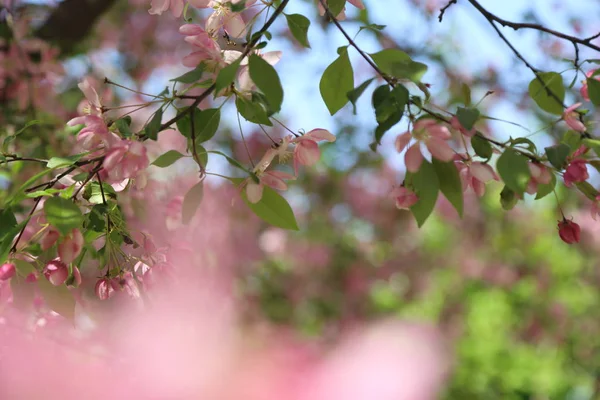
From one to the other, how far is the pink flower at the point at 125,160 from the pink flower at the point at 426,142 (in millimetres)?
257

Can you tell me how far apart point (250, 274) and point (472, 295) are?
2.26 meters

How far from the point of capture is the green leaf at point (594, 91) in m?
0.73

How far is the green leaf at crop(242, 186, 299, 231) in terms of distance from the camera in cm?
67

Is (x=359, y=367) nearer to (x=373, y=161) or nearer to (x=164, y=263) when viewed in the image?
(x=164, y=263)

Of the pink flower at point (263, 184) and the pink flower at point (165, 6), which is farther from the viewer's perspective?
the pink flower at point (165, 6)

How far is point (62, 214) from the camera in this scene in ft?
1.95

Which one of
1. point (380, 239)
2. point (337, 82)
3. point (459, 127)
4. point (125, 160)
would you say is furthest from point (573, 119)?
point (380, 239)

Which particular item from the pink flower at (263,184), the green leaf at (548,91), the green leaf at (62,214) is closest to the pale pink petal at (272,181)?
the pink flower at (263,184)

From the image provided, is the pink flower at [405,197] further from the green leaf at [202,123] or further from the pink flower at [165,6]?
the pink flower at [165,6]

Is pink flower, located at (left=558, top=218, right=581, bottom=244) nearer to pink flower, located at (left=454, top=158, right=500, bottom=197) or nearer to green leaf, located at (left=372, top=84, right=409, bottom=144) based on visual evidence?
pink flower, located at (left=454, top=158, right=500, bottom=197)

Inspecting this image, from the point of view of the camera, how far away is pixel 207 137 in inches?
27.0

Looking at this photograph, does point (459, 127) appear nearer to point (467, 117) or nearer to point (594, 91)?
point (467, 117)

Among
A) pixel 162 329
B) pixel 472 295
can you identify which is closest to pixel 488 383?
pixel 472 295

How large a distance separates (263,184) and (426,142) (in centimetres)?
18
